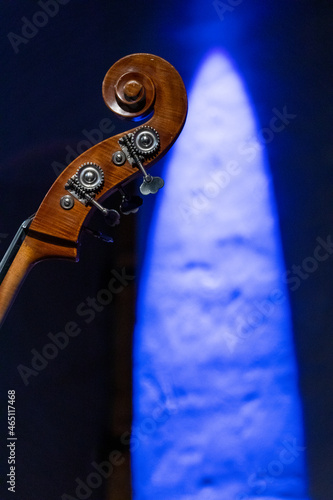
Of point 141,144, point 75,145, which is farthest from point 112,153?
point 75,145

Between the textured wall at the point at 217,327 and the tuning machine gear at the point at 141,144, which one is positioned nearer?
the tuning machine gear at the point at 141,144

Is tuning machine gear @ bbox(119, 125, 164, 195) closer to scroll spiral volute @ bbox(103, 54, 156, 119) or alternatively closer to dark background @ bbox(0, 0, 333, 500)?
scroll spiral volute @ bbox(103, 54, 156, 119)

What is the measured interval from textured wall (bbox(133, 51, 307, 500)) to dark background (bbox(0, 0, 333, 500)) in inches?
1.9

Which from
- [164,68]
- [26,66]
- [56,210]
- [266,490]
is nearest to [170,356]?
[266,490]

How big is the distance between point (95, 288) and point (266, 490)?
0.78 meters

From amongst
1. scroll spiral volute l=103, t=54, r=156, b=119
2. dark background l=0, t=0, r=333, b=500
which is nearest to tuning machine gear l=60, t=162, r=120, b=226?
scroll spiral volute l=103, t=54, r=156, b=119

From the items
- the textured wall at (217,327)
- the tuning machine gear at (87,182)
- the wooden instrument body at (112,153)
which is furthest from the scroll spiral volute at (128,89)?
the textured wall at (217,327)

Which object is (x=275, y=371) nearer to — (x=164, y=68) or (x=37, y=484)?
(x=37, y=484)

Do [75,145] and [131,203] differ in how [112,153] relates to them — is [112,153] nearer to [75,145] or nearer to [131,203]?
[131,203]

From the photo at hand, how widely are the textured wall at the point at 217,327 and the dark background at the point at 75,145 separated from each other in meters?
0.05

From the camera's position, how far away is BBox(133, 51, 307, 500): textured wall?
1336 mm

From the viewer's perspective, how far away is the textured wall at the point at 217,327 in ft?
4.38

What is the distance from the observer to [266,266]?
136 centimetres

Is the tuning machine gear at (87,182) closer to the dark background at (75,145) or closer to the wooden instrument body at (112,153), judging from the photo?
the wooden instrument body at (112,153)
